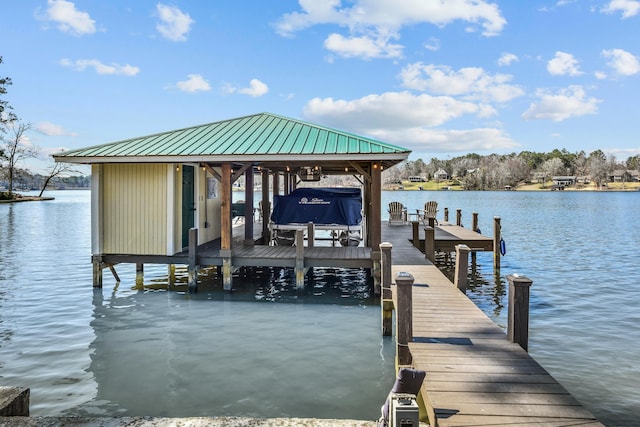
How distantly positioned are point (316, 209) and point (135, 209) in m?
6.35

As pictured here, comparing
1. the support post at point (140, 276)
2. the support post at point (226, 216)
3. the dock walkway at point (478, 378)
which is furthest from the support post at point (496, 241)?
the support post at point (140, 276)

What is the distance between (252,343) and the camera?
919 centimetres

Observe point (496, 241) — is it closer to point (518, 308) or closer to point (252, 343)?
point (252, 343)

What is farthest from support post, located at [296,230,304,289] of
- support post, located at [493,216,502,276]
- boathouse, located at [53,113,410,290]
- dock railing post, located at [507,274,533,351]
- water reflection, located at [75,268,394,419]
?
support post, located at [493,216,502,276]

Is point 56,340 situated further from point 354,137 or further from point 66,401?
point 354,137

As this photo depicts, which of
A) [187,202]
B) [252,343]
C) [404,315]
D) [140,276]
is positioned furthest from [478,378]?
[140,276]

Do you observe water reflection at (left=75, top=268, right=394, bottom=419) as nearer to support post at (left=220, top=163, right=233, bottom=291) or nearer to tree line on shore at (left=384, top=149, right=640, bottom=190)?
support post at (left=220, top=163, right=233, bottom=291)

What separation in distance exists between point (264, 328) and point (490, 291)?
863 centimetres

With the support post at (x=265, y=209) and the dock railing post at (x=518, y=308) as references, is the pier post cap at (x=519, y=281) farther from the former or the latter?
the support post at (x=265, y=209)

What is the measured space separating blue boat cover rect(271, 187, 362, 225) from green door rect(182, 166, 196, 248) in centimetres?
356

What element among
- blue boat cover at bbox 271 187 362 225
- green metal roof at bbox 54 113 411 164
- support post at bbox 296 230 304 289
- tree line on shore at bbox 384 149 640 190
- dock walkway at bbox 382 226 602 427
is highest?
tree line on shore at bbox 384 149 640 190

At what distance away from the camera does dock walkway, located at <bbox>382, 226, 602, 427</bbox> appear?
419 centimetres

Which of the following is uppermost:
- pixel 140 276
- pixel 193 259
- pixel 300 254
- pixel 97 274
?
pixel 300 254

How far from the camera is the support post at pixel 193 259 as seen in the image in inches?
511
